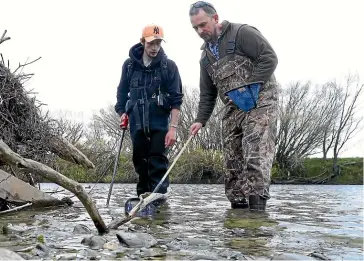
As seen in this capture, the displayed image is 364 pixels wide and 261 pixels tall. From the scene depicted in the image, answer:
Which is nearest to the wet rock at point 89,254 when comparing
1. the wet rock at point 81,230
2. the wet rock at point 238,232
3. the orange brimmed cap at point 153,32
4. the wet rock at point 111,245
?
the wet rock at point 111,245

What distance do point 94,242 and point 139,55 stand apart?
3.70 metres

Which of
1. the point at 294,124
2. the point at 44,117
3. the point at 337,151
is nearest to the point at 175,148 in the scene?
the point at 294,124

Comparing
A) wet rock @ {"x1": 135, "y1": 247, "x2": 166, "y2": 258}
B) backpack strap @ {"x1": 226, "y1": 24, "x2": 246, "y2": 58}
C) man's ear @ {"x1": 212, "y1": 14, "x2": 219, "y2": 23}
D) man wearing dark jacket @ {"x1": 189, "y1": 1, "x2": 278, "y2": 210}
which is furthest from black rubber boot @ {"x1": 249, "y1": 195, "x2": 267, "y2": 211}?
wet rock @ {"x1": 135, "y1": 247, "x2": 166, "y2": 258}

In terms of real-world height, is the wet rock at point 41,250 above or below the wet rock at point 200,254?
above

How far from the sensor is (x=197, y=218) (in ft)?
17.1

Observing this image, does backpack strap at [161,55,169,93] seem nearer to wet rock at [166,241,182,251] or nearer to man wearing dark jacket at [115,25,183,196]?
man wearing dark jacket at [115,25,183,196]

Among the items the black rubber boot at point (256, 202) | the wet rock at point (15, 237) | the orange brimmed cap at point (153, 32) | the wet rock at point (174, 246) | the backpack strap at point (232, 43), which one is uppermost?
the orange brimmed cap at point (153, 32)

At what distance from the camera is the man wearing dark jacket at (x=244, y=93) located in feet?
18.6

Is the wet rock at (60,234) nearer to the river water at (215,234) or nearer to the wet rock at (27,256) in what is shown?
the river water at (215,234)

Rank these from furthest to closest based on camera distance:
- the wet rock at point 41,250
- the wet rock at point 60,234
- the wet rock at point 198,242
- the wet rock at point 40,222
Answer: the wet rock at point 40,222
the wet rock at point 60,234
the wet rock at point 198,242
the wet rock at point 41,250

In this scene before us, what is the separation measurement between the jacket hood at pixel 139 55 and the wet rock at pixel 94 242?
342cm

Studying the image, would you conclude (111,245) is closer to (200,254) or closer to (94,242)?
(94,242)

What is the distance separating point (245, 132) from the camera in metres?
5.85

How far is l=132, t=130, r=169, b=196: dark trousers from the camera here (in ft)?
21.7
